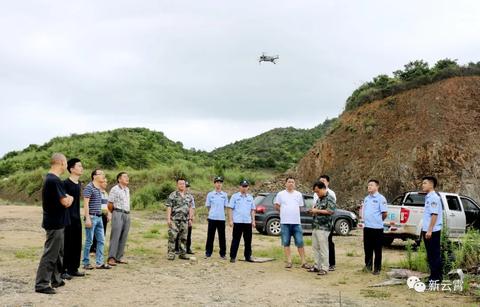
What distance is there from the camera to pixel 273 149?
5694cm

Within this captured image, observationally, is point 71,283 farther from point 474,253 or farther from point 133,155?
point 133,155

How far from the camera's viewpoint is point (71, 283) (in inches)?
336

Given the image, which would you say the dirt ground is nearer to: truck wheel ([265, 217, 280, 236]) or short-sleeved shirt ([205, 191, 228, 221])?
short-sleeved shirt ([205, 191, 228, 221])

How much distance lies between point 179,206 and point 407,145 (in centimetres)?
1757

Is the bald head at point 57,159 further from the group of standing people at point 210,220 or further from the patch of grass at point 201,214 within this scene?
the patch of grass at point 201,214

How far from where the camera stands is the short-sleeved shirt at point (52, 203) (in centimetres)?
764

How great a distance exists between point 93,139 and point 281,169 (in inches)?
876

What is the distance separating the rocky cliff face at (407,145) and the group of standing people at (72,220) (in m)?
16.9

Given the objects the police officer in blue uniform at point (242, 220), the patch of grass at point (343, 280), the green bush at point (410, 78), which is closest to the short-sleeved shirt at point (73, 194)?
the police officer in blue uniform at point (242, 220)

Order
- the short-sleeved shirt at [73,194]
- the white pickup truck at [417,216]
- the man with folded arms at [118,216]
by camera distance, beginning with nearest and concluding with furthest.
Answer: the short-sleeved shirt at [73,194], the man with folded arms at [118,216], the white pickup truck at [417,216]

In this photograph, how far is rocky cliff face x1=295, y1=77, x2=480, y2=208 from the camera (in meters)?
24.7

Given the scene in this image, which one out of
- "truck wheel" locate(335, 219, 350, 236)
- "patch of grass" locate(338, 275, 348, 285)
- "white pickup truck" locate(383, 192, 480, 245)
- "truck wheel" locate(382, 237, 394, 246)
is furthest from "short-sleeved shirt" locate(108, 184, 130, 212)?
"truck wheel" locate(335, 219, 350, 236)

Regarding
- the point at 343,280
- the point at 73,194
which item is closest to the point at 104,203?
the point at 73,194

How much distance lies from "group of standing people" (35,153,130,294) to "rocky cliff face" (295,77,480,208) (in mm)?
16865
